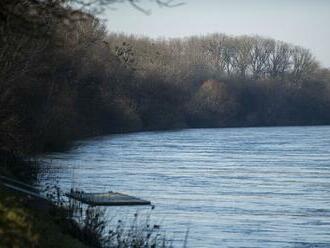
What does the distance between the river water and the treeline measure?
255cm

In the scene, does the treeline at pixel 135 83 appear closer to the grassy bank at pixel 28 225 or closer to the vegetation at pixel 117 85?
the vegetation at pixel 117 85

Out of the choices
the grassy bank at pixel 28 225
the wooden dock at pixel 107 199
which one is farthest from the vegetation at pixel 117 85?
the wooden dock at pixel 107 199

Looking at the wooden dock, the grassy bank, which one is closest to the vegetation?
the grassy bank

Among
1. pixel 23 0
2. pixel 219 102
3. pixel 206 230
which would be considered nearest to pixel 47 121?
pixel 206 230

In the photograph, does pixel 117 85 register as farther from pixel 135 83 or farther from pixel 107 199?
pixel 107 199

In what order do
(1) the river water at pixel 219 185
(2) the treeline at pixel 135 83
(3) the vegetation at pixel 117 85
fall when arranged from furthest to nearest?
1. (2) the treeline at pixel 135 83
2. (1) the river water at pixel 219 185
3. (3) the vegetation at pixel 117 85

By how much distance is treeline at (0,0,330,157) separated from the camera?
29.0 meters

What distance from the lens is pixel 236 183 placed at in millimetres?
32062

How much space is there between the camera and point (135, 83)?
82875 mm

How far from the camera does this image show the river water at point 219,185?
20203 millimetres

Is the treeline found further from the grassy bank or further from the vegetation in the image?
the grassy bank

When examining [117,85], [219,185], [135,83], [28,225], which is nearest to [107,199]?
[219,185]

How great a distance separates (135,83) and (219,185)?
2057 inches

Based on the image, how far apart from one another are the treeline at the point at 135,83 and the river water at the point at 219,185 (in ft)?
8.38
